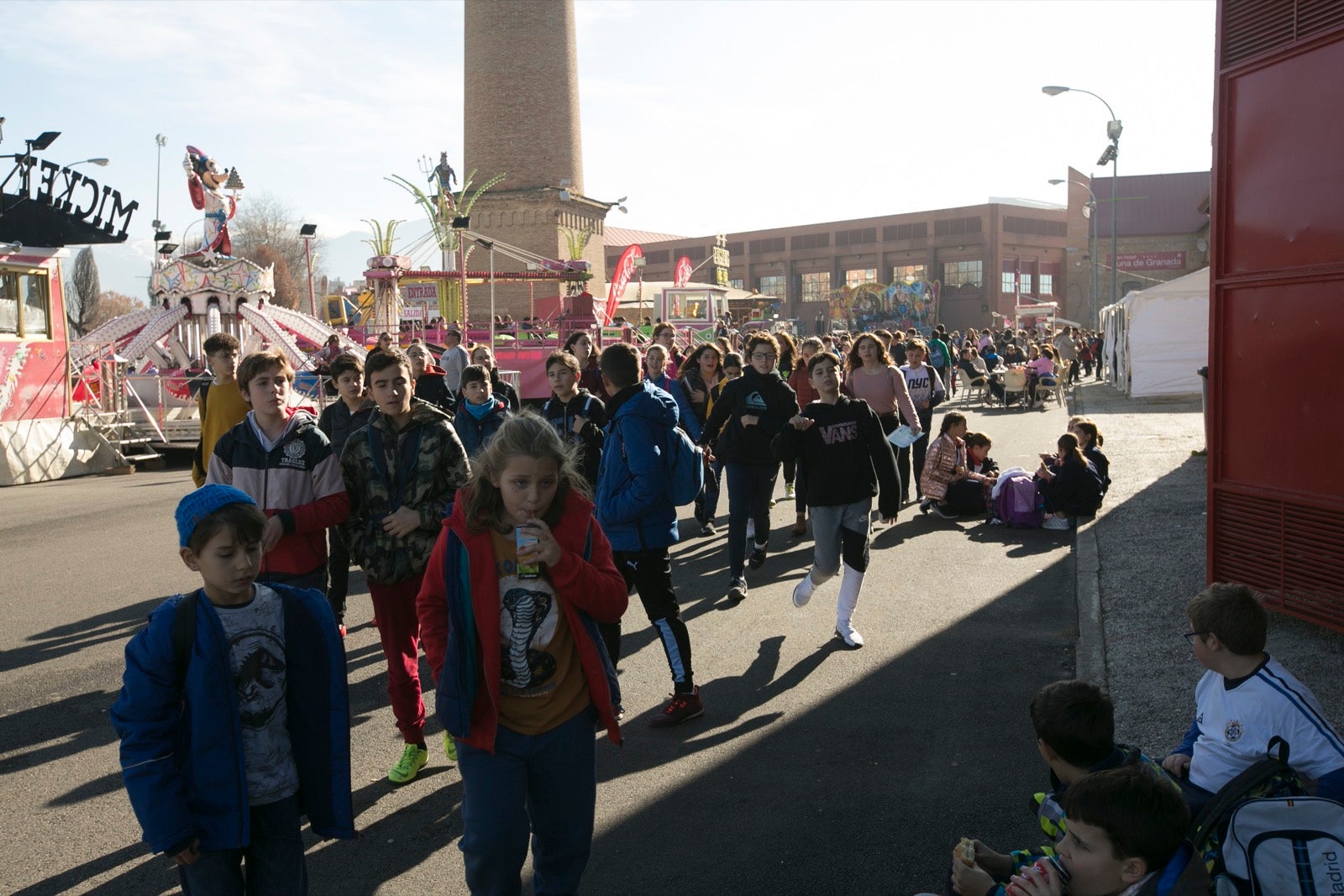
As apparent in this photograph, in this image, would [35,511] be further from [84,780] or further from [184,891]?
[184,891]

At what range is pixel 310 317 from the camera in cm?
2456

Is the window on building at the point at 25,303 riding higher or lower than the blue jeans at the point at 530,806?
higher

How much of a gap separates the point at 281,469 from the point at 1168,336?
25.4 meters

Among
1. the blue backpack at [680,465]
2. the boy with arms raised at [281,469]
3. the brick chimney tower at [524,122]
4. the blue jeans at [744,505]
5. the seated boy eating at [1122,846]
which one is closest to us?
the seated boy eating at [1122,846]

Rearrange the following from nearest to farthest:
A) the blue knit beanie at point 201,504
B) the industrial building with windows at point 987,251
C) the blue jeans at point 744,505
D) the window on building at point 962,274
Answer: the blue knit beanie at point 201,504 < the blue jeans at point 744,505 < the industrial building with windows at point 987,251 < the window on building at point 962,274

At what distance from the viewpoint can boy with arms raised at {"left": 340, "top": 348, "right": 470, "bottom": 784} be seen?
4.81 meters

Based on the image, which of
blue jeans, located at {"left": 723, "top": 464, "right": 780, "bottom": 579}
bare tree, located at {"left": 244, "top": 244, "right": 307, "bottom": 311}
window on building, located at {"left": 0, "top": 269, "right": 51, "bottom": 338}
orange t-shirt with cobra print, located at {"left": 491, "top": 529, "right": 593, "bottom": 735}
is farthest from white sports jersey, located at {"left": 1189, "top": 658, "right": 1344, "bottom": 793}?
bare tree, located at {"left": 244, "top": 244, "right": 307, "bottom": 311}

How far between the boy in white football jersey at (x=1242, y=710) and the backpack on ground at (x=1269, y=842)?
26 centimetres

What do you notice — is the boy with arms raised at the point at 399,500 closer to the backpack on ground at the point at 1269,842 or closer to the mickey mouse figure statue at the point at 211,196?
the backpack on ground at the point at 1269,842

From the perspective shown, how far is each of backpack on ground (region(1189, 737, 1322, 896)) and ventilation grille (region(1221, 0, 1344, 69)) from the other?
5.14 m

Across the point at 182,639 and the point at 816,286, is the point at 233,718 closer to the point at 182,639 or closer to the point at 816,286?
the point at 182,639

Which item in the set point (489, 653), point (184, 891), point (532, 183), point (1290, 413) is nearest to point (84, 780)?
point (184, 891)

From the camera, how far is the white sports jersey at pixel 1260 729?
3271mm

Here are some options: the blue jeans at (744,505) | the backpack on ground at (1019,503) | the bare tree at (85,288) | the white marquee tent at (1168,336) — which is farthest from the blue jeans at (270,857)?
the bare tree at (85,288)
